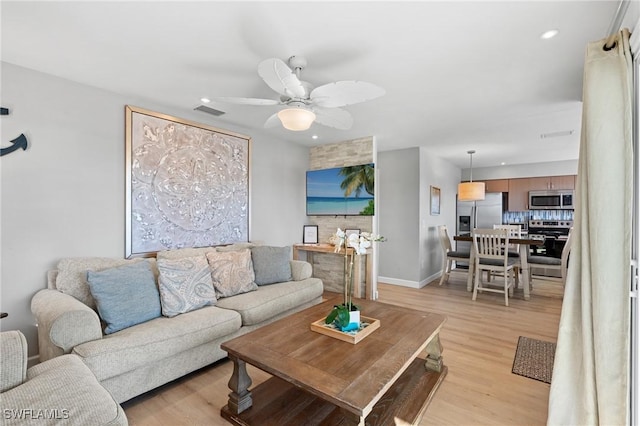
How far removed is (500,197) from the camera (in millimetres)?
6703

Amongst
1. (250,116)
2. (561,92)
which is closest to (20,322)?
(250,116)

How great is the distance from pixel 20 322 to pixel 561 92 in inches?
199

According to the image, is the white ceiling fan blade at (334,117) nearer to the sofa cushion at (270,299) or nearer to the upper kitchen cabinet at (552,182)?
the sofa cushion at (270,299)

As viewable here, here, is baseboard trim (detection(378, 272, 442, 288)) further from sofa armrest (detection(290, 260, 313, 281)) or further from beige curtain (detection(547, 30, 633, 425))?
beige curtain (detection(547, 30, 633, 425))

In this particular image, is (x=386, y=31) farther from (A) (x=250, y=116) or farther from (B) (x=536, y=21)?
(A) (x=250, y=116)

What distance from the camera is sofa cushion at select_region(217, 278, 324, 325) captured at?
260 centimetres

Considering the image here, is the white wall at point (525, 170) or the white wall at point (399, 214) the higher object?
the white wall at point (525, 170)

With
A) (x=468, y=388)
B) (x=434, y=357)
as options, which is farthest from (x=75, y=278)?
(x=468, y=388)

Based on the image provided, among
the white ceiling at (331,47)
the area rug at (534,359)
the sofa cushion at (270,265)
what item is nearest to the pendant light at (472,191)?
the white ceiling at (331,47)

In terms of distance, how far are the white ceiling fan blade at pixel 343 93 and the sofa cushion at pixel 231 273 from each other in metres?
1.79

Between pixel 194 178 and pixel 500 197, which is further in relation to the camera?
pixel 500 197

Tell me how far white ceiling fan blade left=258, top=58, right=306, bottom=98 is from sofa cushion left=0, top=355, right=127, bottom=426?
179cm

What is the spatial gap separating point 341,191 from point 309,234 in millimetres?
903

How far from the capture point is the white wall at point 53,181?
2.27 metres
